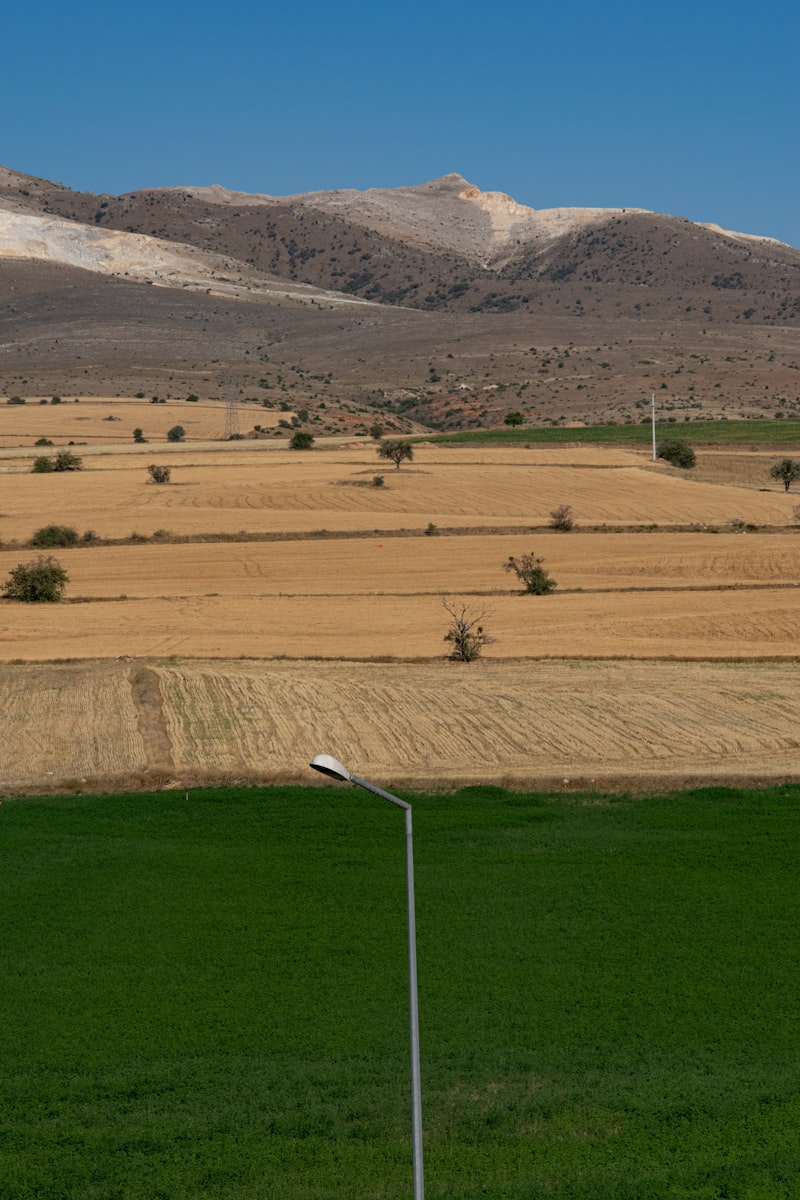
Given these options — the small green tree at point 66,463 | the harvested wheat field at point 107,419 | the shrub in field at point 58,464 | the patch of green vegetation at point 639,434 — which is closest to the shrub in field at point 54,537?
the shrub in field at point 58,464

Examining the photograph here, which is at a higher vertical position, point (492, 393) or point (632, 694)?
point (492, 393)

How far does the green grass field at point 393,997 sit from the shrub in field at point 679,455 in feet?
235

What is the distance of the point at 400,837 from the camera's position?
2966 centimetres

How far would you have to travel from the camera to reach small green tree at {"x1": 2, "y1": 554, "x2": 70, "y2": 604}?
190ft

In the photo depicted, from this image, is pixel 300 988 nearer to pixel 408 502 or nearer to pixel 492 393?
pixel 408 502

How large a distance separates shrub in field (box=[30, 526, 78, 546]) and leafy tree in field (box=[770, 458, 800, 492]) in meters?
46.2

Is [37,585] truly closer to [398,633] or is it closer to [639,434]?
[398,633]

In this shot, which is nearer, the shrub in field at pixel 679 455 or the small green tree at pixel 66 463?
the small green tree at pixel 66 463

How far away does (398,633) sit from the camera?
51.5 metres

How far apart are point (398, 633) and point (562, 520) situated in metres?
26.9

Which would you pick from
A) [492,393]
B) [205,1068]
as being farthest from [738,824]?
[492,393]

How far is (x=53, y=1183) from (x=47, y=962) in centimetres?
691

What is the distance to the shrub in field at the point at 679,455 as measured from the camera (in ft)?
333

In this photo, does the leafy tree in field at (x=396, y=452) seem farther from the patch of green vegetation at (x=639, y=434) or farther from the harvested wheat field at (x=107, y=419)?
Result: the harvested wheat field at (x=107, y=419)
